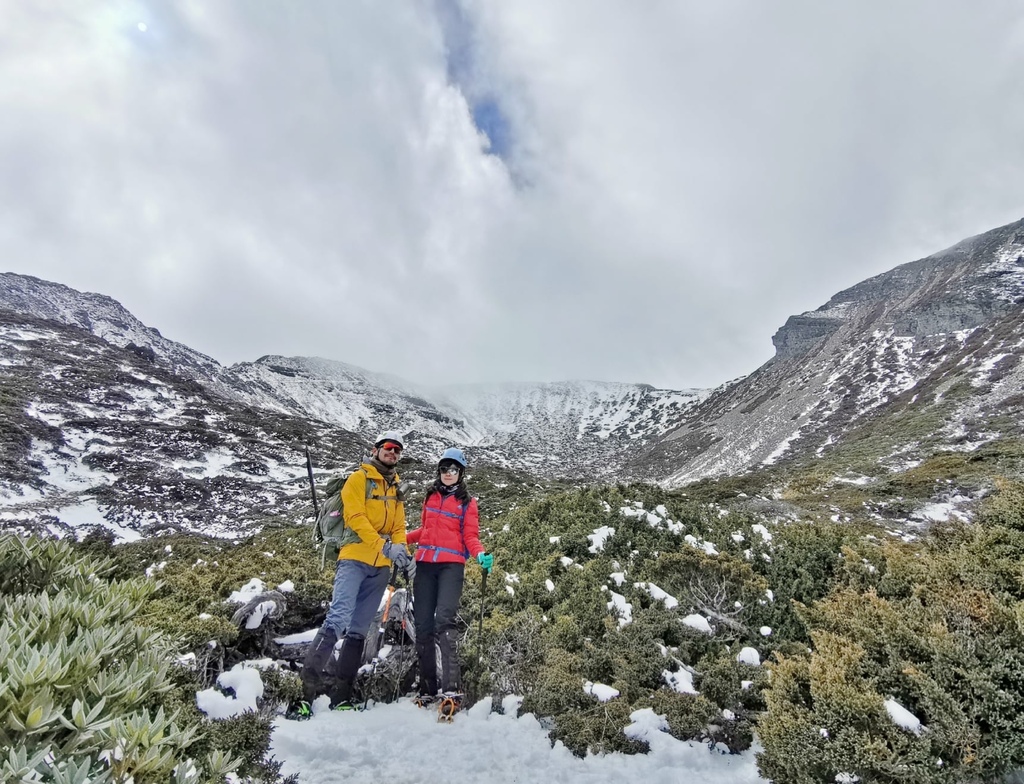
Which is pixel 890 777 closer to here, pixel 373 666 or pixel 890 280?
pixel 373 666

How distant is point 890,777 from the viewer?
9.41ft

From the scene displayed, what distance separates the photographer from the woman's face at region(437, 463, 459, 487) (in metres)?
5.54

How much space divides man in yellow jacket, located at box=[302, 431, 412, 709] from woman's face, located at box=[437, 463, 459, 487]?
54 cm

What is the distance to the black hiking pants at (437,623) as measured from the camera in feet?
16.2

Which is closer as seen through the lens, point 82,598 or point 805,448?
point 82,598

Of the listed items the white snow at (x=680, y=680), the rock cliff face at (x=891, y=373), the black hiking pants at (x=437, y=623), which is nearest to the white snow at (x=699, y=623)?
the white snow at (x=680, y=680)

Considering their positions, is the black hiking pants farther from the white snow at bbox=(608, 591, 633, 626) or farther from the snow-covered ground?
the white snow at bbox=(608, 591, 633, 626)

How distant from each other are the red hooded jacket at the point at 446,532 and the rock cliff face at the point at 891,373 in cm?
3341

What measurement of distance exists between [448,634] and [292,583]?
8.54 ft

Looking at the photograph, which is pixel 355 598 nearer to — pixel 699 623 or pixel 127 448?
pixel 699 623

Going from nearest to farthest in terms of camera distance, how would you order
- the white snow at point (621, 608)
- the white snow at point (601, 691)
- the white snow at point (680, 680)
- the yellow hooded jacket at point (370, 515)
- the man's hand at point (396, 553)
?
the white snow at point (601, 691), the white snow at point (680, 680), the yellow hooded jacket at point (370, 515), the man's hand at point (396, 553), the white snow at point (621, 608)

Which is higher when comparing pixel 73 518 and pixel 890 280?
pixel 890 280

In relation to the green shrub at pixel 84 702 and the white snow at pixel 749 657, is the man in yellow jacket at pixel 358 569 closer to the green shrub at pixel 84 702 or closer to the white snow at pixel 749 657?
the green shrub at pixel 84 702

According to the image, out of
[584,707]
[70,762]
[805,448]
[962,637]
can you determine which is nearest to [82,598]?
[70,762]
